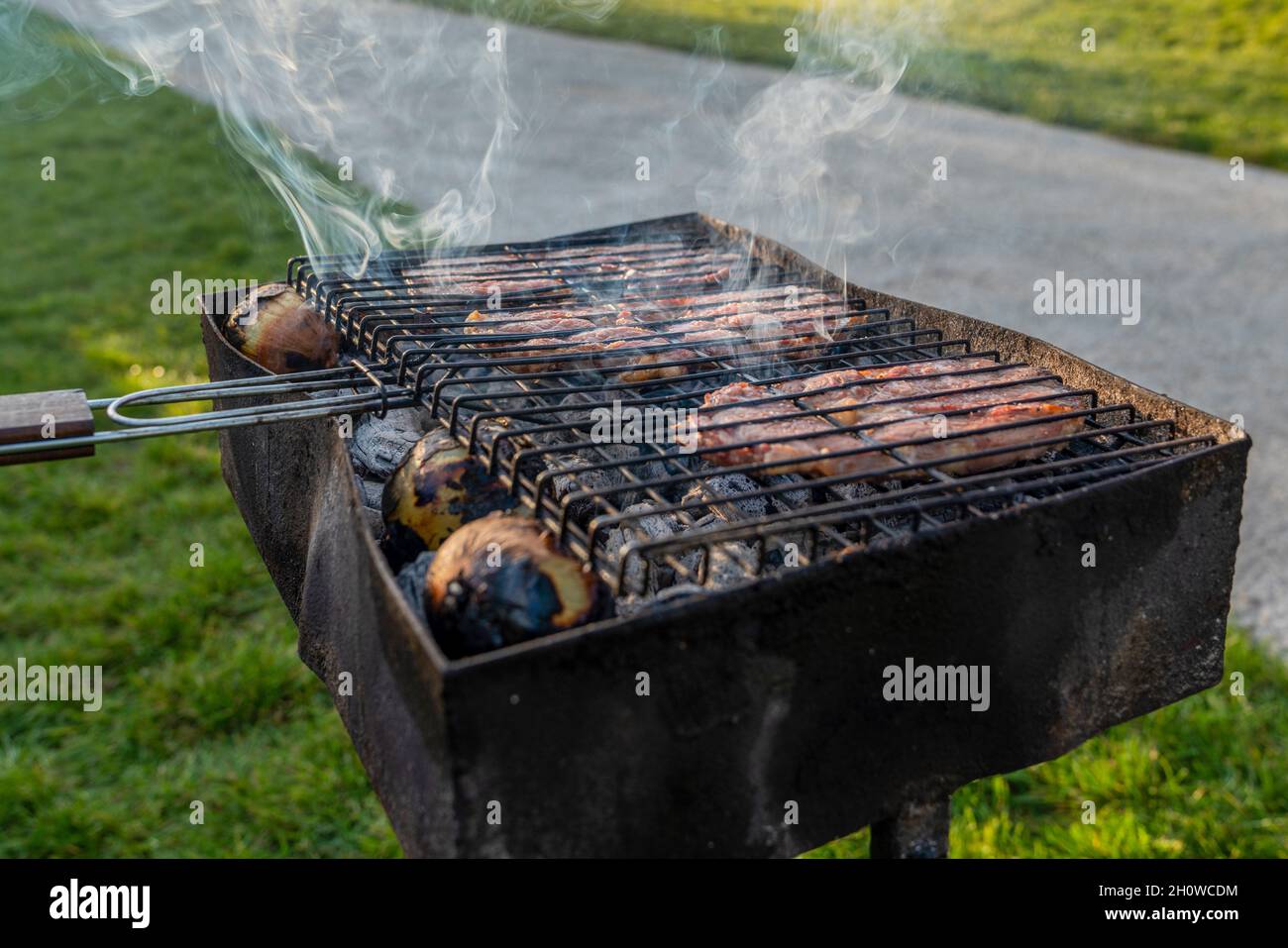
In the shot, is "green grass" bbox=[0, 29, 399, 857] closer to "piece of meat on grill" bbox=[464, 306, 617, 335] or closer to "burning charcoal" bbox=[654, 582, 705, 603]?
"piece of meat on grill" bbox=[464, 306, 617, 335]

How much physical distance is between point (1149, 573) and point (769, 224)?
5.74 metres

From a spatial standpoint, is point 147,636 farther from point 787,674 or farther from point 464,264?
point 787,674

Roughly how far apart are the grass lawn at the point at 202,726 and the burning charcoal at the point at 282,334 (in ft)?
5.04

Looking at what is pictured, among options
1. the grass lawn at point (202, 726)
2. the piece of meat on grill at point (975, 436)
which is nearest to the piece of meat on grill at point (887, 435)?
the piece of meat on grill at point (975, 436)

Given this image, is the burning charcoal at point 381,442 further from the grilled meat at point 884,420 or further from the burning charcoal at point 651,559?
the grilled meat at point 884,420

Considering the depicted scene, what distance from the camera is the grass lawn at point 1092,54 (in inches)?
400

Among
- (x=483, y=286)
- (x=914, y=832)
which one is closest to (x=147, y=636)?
(x=483, y=286)

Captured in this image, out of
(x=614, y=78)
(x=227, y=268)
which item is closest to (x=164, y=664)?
(x=227, y=268)

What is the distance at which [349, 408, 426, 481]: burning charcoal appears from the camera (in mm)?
→ 2623

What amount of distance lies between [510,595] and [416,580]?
33 cm

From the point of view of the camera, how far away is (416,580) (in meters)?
2.10

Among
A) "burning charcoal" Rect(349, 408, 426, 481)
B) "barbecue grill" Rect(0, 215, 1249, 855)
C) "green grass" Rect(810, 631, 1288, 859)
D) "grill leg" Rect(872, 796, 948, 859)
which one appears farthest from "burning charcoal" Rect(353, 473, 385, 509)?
"green grass" Rect(810, 631, 1288, 859)

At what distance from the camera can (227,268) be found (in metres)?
7.75

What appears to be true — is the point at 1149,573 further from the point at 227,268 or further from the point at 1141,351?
the point at 227,268
